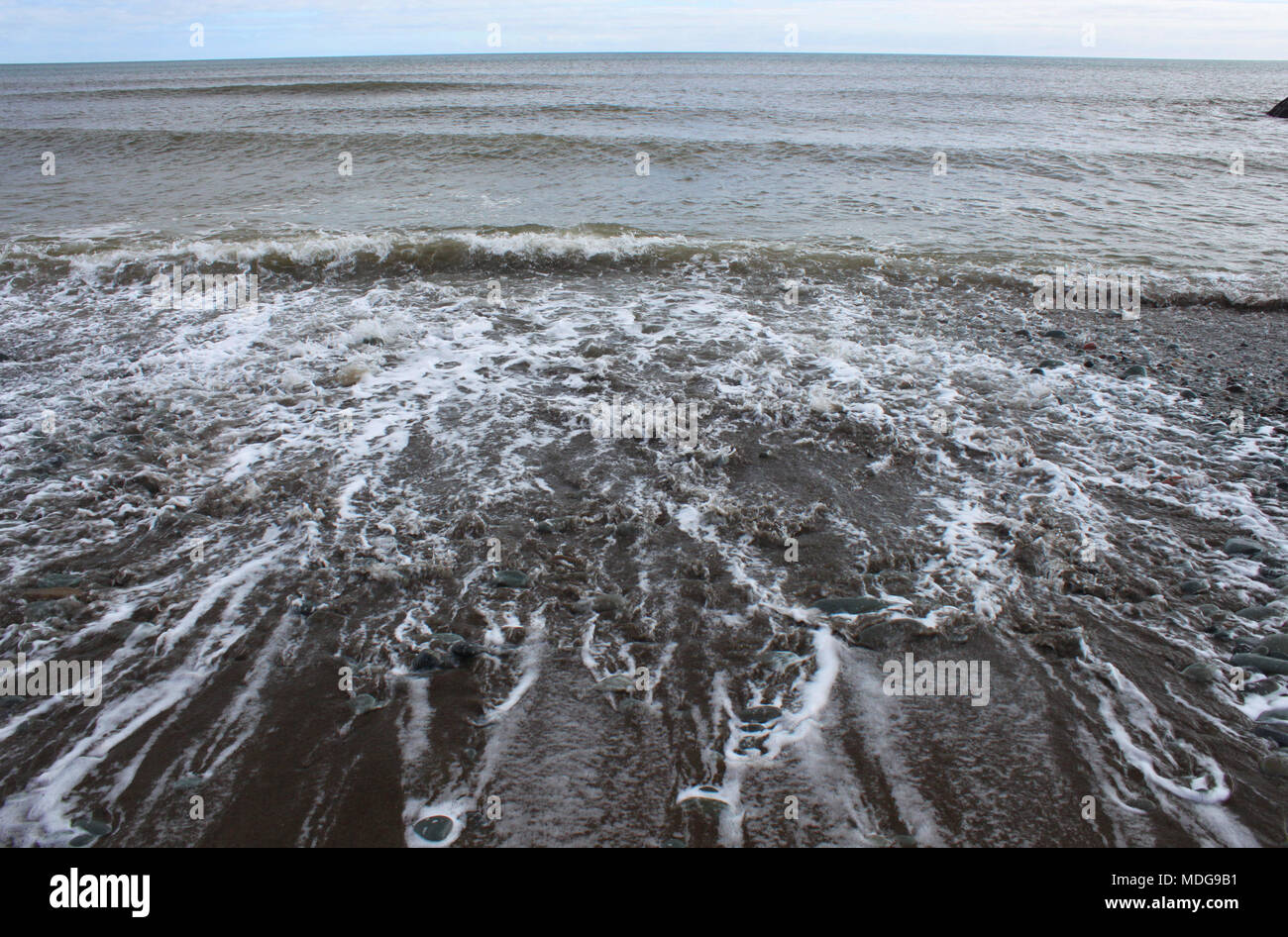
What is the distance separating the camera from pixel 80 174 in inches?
658

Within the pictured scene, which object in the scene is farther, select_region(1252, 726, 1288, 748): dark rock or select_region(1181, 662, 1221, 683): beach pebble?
select_region(1181, 662, 1221, 683): beach pebble

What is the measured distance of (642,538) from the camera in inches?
173

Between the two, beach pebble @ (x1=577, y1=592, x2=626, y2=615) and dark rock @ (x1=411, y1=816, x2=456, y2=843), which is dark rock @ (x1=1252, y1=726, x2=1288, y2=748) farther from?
dark rock @ (x1=411, y1=816, x2=456, y2=843)

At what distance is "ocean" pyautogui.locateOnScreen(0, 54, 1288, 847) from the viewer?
288 centimetres

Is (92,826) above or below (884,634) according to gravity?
below

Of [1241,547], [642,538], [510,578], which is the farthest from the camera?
[642,538]

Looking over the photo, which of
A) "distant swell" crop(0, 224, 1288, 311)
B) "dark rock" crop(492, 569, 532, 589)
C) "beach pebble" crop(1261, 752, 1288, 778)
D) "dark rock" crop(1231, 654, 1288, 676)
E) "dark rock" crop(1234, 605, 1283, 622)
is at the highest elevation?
"distant swell" crop(0, 224, 1288, 311)

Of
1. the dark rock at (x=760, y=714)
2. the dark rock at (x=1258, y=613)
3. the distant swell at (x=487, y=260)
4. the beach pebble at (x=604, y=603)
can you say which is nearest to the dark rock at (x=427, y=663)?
the beach pebble at (x=604, y=603)

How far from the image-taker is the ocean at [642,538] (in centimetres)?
288

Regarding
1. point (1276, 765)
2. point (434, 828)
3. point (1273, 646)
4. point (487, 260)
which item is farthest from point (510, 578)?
point (487, 260)

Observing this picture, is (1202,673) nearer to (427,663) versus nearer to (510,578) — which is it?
(510,578)

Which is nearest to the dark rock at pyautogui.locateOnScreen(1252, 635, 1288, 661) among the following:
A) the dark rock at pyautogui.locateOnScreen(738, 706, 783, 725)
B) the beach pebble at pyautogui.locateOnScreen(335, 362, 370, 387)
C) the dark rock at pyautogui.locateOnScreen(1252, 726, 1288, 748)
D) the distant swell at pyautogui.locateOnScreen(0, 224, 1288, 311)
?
the dark rock at pyautogui.locateOnScreen(1252, 726, 1288, 748)

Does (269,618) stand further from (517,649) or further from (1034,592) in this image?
(1034,592)

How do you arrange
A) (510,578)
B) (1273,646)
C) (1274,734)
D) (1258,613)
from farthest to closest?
(510,578)
(1258,613)
(1273,646)
(1274,734)
